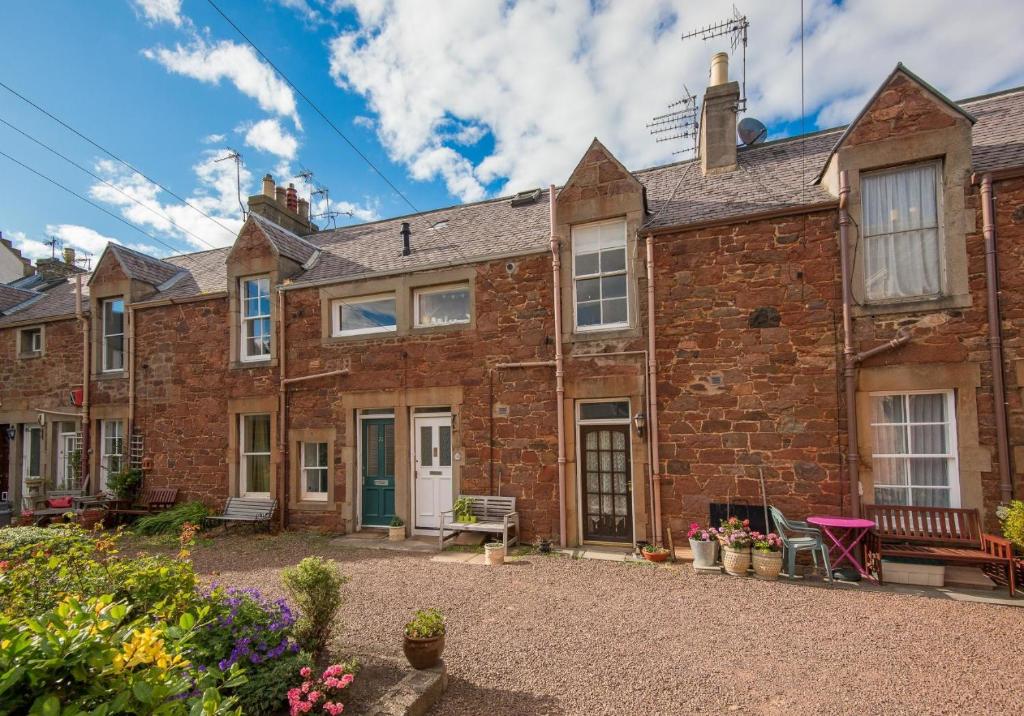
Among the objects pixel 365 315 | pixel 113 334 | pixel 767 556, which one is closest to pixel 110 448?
pixel 113 334

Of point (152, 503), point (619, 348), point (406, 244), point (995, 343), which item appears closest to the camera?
point (995, 343)

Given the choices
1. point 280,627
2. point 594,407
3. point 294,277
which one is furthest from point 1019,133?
point 294,277

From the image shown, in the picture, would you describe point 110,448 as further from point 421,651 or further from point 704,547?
point 704,547

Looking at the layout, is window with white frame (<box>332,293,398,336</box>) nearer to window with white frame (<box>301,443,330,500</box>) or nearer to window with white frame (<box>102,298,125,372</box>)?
window with white frame (<box>301,443,330,500</box>)

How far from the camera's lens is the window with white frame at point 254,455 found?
460 inches

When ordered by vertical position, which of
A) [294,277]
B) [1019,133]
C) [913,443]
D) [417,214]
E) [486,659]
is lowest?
[486,659]

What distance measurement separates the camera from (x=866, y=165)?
7.86 metres

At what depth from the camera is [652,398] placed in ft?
28.1

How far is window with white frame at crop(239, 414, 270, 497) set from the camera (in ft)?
38.3

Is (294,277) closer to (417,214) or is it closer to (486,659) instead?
(417,214)

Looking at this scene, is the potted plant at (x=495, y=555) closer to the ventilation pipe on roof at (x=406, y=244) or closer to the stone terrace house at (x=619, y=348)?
the stone terrace house at (x=619, y=348)

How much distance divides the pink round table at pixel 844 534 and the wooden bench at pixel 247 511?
992cm

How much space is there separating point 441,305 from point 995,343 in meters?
8.65

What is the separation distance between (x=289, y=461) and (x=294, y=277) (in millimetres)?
4127
